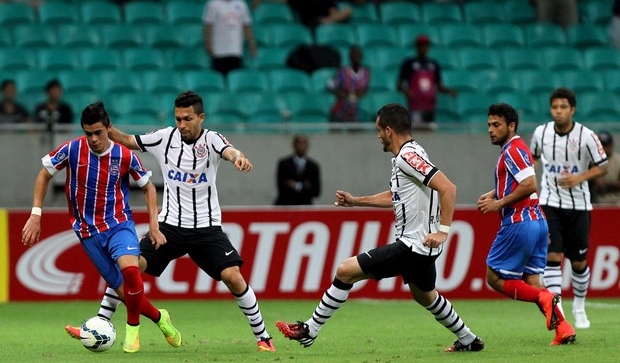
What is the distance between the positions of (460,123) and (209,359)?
359 inches

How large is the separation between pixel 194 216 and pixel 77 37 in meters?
10.1

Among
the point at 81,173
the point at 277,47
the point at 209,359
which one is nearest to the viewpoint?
the point at 209,359

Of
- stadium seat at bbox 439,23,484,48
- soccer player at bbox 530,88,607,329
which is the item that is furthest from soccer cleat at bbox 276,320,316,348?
stadium seat at bbox 439,23,484,48

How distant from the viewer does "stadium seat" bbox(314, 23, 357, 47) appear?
20.3 meters

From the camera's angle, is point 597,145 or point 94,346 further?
point 597,145

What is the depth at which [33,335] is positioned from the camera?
38.5 ft

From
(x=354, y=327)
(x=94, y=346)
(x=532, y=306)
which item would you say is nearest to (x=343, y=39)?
(x=532, y=306)

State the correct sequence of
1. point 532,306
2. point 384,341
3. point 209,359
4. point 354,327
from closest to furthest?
point 209,359, point 384,341, point 354,327, point 532,306

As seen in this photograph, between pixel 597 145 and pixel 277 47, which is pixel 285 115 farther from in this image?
pixel 597 145

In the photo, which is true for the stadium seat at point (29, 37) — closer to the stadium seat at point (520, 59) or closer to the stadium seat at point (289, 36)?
the stadium seat at point (289, 36)

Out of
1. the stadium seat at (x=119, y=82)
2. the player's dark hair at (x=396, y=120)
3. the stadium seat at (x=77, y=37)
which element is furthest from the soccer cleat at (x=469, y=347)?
the stadium seat at (x=77, y=37)

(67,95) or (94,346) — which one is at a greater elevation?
(67,95)

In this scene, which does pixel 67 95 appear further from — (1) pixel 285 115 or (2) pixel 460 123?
(2) pixel 460 123

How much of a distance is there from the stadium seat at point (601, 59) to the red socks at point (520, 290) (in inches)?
448
